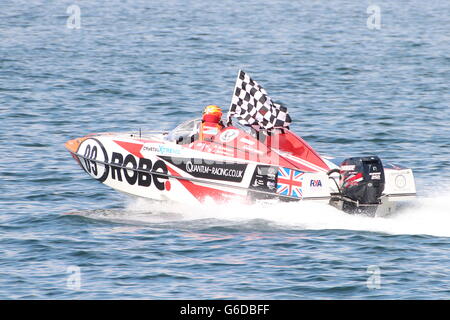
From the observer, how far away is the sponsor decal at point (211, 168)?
14.9m

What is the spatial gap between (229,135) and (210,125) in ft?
1.88

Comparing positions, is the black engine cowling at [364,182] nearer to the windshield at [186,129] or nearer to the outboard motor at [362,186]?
the outboard motor at [362,186]

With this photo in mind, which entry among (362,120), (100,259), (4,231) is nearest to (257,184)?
(100,259)

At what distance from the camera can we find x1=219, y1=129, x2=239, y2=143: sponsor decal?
15156 mm

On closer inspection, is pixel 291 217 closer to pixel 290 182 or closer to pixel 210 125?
pixel 290 182

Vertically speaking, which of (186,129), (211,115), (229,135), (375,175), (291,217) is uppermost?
(211,115)

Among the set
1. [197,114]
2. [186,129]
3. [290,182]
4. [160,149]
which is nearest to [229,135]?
[186,129]

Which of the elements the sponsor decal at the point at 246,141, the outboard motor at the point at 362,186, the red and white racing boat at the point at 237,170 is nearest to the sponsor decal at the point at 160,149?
the red and white racing boat at the point at 237,170

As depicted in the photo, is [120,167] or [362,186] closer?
[362,186]

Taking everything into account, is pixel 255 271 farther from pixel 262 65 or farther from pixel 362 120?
pixel 262 65

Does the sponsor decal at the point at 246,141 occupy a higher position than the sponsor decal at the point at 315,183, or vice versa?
the sponsor decal at the point at 246,141

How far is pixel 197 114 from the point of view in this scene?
24.0 meters
